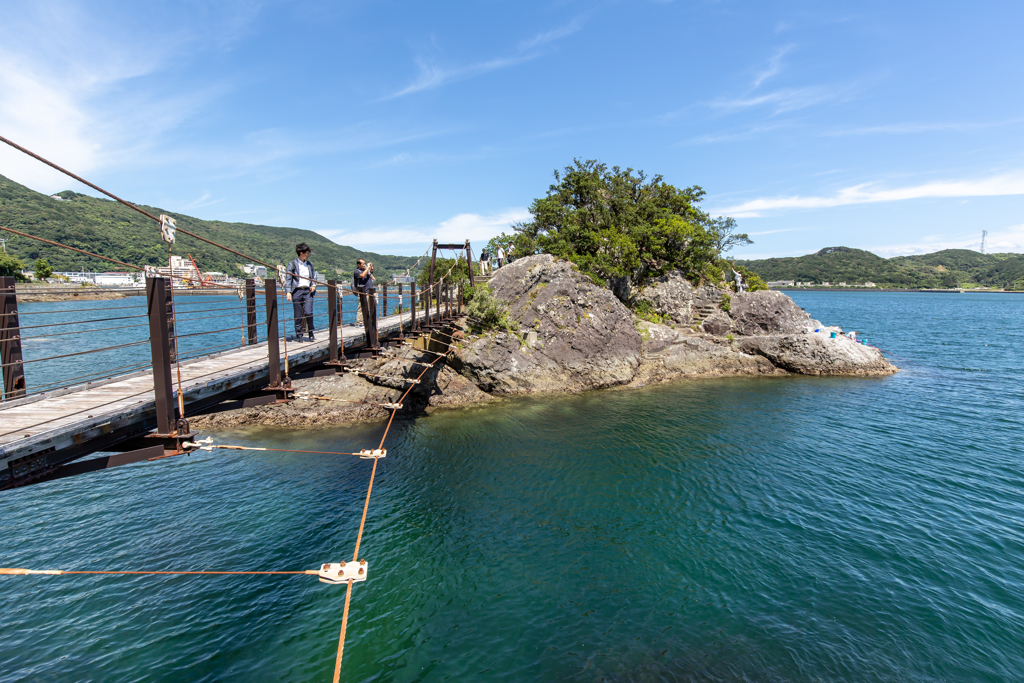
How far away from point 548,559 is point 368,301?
9295 millimetres

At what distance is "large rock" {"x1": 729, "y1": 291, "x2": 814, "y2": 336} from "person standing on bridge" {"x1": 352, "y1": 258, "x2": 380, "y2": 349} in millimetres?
28328

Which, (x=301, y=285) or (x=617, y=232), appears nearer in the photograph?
(x=301, y=285)

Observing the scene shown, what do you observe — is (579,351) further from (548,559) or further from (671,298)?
(548,559)

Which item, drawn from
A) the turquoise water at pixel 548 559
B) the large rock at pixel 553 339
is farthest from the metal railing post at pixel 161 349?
the large rock at pixel 553 339

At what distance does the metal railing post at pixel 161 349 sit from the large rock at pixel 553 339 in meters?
18.3

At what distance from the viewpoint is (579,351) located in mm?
27109

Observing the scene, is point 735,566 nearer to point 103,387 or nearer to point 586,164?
point 103,387

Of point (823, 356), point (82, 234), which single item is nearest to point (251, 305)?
point (823, 356)

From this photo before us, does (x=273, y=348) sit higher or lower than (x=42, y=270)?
lower

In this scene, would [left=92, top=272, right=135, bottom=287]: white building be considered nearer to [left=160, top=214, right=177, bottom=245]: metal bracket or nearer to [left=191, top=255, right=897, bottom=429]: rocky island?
[left=160, top=214, right=177, bottom=245]: metal bracket

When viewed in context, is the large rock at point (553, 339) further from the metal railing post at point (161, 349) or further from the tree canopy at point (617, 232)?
the metal railing post at point (161, 349)

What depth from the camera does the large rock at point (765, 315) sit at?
33188 mm

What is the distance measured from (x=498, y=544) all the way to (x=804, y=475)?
11.1m

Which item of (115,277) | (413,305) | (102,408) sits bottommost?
(102,408)
